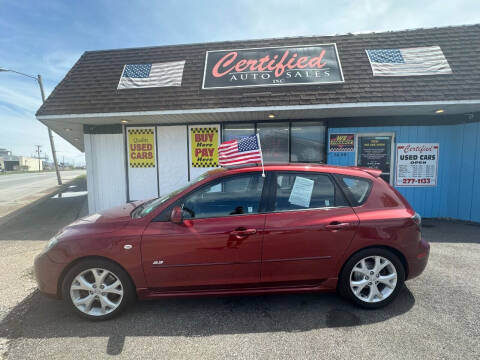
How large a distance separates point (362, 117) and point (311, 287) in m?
5.36

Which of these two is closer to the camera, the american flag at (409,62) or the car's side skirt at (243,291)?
the car's side skirt at (243,291)

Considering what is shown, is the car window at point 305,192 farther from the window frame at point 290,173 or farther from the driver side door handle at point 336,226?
the driver side door handle at point 336,226

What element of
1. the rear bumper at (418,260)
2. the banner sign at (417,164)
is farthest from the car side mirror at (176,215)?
the banner sign at (417,164)

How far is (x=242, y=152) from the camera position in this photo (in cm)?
306

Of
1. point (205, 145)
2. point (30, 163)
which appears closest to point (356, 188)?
point (205, 145)

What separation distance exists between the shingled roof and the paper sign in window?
3.33m

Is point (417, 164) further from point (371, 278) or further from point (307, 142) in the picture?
point (371, 278)

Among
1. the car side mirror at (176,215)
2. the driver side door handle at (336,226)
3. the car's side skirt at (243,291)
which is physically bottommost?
the car's side skirt at (243,291)

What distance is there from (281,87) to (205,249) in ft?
15.6

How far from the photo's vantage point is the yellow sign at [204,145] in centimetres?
675

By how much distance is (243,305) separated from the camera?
278 cm

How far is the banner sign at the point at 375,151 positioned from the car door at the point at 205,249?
5.12 metres

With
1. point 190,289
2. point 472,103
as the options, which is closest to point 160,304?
point 190,289

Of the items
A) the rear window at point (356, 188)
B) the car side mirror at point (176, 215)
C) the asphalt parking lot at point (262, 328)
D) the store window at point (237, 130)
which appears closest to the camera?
the asphalt parking lot at point (262, 328)
